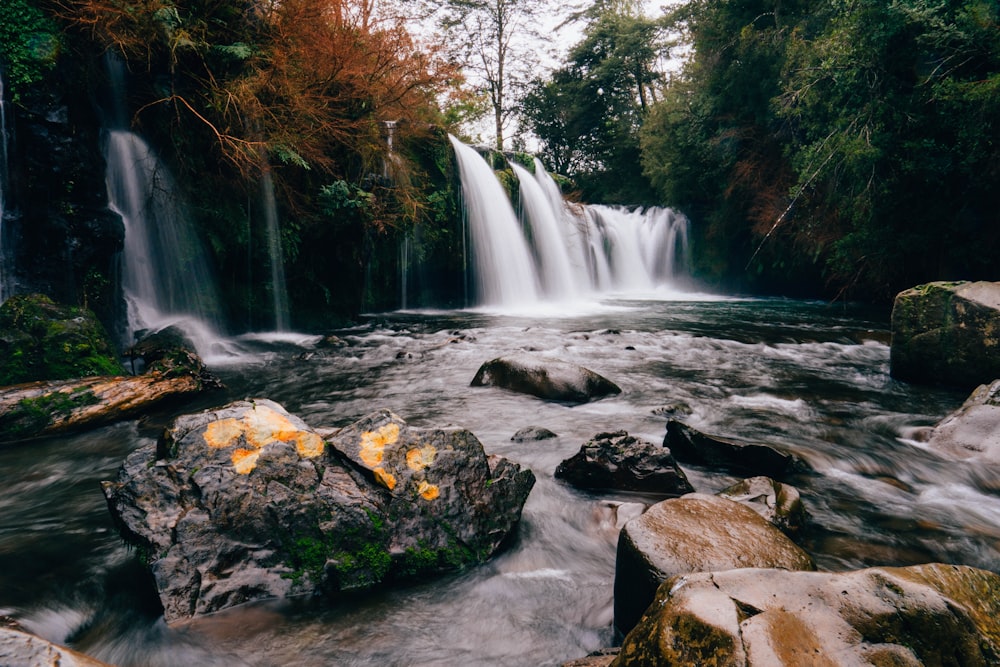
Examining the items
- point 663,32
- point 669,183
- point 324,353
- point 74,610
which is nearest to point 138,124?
point 324,353

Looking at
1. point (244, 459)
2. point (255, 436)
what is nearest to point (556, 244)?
point (255, 436)

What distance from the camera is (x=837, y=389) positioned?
6.48 m

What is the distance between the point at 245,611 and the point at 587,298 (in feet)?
58.9

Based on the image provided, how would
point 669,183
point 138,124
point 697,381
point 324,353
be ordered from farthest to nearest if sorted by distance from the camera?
point 669,183 → point 324,353 → point 138,124 → point 697,381

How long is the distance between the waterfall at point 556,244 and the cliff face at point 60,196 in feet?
33.1

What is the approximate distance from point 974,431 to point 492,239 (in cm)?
1345

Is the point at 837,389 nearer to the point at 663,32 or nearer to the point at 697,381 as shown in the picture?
the point at 697,381

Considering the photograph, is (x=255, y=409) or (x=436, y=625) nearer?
(x=436, y=625)

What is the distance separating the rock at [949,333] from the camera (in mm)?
5578

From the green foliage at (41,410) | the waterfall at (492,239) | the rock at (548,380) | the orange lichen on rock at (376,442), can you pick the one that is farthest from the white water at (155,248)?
the waterfall at (492,239)

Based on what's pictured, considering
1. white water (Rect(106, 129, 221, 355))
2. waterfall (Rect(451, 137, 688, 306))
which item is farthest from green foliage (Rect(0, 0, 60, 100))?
waterfall (Rect(451, 137, 688, 306))

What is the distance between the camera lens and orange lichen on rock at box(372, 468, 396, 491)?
2.63 m

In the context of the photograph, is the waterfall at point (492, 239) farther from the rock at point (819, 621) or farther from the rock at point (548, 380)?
the rock at point (819, 621)

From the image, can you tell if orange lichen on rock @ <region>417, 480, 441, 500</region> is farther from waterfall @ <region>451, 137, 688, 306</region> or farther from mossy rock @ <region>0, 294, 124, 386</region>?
waterfall @ <region>451, 137, 688, 306</region>
